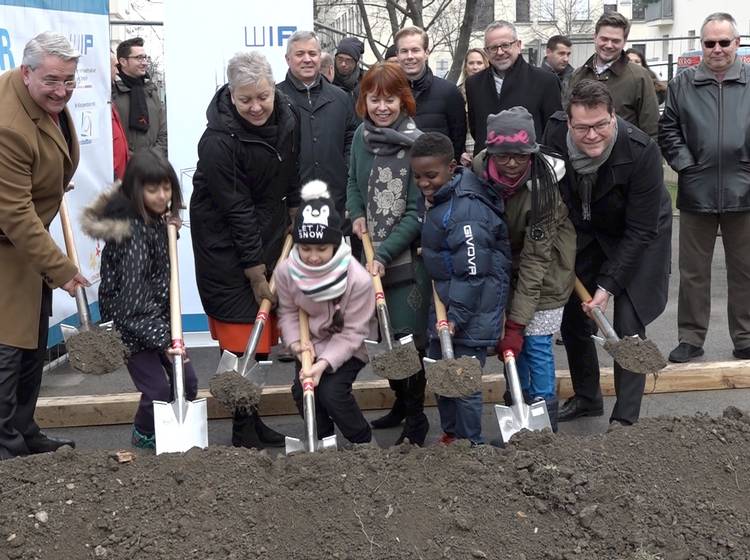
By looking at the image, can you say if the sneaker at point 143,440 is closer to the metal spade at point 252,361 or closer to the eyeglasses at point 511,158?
the metal spade at point 252,361

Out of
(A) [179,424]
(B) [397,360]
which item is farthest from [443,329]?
(A) [179,424]

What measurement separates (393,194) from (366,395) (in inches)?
55.9

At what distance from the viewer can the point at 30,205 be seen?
4.08m

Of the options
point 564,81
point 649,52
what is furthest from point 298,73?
point 649,52

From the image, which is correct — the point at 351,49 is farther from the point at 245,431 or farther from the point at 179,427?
the point at 179,427

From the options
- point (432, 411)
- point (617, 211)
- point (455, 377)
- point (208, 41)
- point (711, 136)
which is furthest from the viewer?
point (208, 41)

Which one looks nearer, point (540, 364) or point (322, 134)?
point (540, 364)

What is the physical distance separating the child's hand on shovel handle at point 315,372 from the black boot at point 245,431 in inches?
31.7

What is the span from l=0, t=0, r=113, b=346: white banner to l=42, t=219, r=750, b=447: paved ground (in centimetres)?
36

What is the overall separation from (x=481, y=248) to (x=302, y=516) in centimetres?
142

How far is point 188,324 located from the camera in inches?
261

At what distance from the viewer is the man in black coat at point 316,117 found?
5.60m

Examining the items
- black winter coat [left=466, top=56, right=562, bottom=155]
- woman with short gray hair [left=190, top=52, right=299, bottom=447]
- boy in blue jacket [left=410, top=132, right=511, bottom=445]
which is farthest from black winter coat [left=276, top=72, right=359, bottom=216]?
boy in blue jacket [left=410, top=132, right=511, bottom=445]

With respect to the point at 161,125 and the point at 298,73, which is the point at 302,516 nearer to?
the point at 298,73
